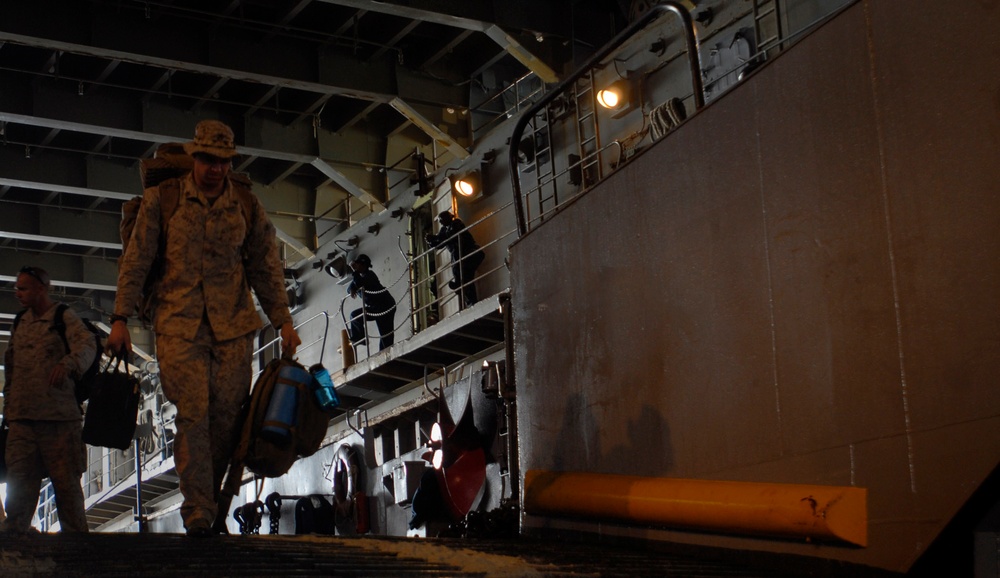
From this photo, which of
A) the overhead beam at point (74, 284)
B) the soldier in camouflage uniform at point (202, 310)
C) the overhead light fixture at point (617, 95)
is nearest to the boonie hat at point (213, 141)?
the soldier in camouflage uniform at point (202, 310)

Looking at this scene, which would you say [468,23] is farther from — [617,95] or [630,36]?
[630,36]

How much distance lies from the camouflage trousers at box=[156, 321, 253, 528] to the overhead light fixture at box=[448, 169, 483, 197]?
11.6m

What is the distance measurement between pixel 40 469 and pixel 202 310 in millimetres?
1895

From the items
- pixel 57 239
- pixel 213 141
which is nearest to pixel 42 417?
pixel 213 141

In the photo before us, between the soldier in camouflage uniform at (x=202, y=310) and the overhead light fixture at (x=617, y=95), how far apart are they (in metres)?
8.68

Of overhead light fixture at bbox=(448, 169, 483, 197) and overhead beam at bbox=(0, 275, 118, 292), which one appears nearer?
overhead light fixture at bbox=(448, 169, 483, 197)

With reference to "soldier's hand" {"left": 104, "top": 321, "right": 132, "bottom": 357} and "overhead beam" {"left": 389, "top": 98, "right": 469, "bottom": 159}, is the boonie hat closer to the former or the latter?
"soldier's hand" {"left": 104, "top": 321, "right": 132, "bottom": 357}

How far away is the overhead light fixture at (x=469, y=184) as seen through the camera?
1767 centimetres

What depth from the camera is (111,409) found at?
6305mm

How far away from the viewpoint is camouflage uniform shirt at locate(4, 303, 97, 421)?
7.08 m

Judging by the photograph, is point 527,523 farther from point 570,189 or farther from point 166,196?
point 570,189

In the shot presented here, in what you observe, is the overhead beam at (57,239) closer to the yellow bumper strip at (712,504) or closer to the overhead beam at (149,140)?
the overhead beam at (149,140)

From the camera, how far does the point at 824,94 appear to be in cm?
497

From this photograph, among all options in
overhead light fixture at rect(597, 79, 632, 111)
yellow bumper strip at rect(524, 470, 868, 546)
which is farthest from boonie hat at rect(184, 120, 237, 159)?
overhead light fixture at rect(597, 79, 632, 111)
